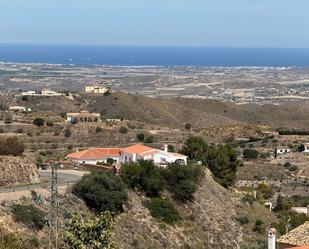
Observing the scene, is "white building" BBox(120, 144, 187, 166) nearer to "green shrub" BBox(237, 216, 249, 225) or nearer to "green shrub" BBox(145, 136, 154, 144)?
"green shrub" BBox(237, 216, 249, 225)

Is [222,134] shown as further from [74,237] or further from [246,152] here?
[74,237]

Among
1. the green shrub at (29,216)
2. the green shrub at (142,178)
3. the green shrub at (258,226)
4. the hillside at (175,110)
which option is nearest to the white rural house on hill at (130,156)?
the green shrub at (142,178)

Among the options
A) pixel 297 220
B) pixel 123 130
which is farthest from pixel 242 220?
pixel 123 130

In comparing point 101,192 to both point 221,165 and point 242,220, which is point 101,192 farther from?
point 221,165

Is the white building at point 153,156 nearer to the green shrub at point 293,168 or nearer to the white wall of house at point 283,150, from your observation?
the green shrub at point 293,168

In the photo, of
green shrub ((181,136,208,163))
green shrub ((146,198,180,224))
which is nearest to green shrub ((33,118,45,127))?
green shrub ((181,136,208,163))

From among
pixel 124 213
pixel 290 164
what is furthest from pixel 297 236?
pixel 290 164
